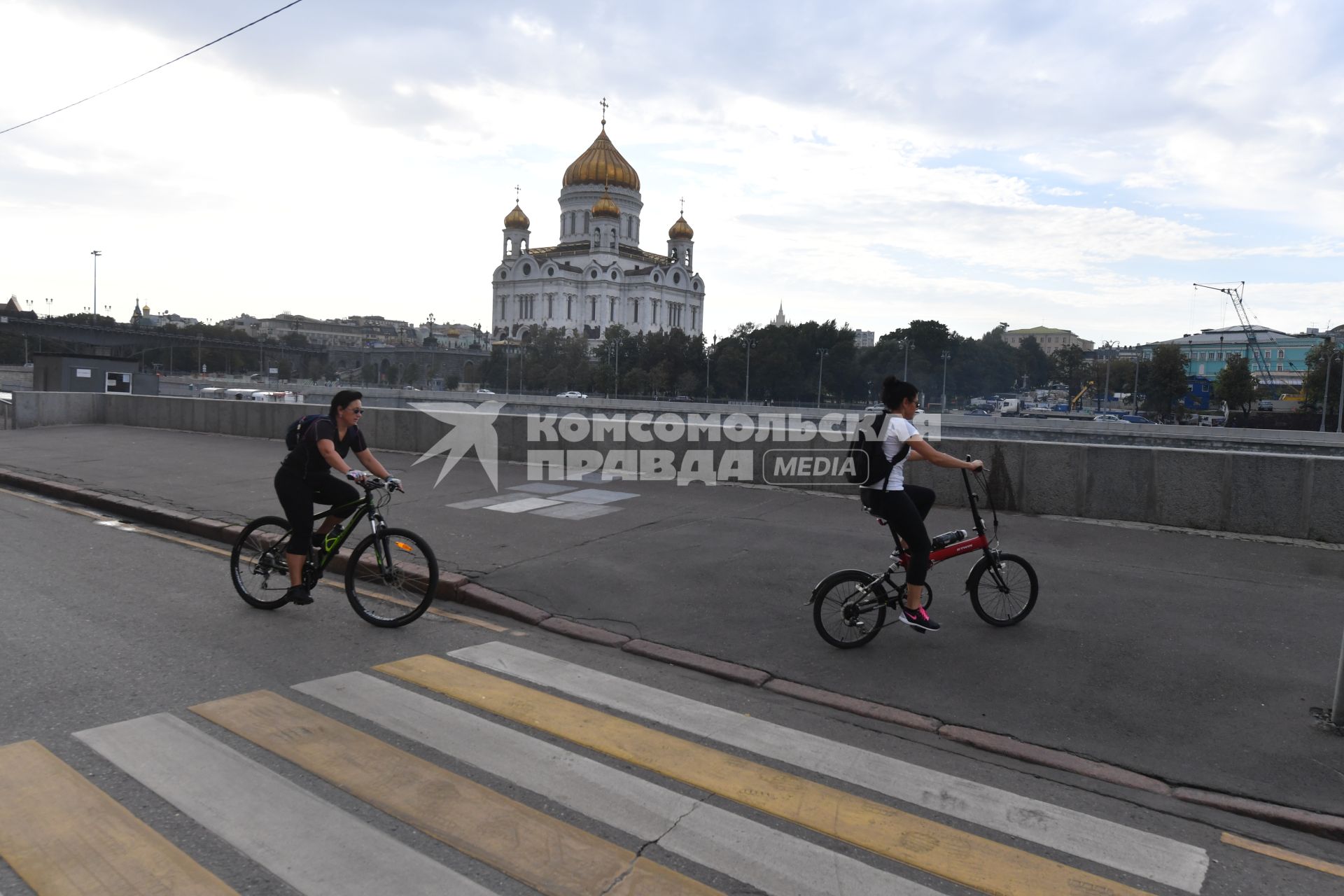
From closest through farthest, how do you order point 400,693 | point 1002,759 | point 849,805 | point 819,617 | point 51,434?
1. point 849,805
2. point 1002,759
3. point 400,693
4. point 819,617
5. point 51,434

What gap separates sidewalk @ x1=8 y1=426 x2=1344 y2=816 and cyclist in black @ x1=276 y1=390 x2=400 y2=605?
1614mm

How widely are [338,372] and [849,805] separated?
432 feet

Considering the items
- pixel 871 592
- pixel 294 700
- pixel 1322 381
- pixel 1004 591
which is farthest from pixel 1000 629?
pixel 1322 381

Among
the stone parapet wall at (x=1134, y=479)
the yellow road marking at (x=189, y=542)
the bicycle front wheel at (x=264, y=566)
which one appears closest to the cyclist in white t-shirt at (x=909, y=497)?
the yellow road marking at (x=189, y=542)

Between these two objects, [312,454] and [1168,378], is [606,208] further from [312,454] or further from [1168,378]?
[312,454]

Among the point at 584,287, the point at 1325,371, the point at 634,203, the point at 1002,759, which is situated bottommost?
the point at 1002,759

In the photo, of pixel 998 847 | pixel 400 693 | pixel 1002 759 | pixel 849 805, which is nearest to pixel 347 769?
pixel 400 693

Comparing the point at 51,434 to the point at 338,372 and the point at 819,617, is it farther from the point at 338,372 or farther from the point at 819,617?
the point at 338,372

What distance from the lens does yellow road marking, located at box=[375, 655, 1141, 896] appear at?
3.57 m

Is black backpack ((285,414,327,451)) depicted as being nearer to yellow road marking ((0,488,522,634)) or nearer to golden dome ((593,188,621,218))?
yellow road marking ((0,488,522,634))

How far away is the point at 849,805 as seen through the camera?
412cm

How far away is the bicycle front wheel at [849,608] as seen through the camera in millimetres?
6309

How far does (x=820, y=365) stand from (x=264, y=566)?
73.1 meters

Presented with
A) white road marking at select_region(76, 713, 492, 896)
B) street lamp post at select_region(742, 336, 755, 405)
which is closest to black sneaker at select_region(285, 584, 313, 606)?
white road marking at select_region(76, 713, 492, 896)
